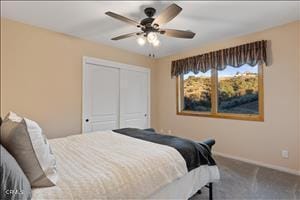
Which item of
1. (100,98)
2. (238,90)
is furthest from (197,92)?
(100,98)

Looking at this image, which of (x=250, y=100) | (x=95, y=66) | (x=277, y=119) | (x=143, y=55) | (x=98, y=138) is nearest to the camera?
(x=98, y=138)

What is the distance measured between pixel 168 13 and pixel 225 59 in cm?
202

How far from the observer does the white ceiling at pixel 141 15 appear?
7.38 feet

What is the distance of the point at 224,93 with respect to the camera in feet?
12.0

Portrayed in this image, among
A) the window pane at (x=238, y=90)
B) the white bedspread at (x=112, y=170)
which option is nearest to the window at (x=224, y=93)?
the window pane at (x=238, y=90)

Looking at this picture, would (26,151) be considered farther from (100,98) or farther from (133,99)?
(133,99)

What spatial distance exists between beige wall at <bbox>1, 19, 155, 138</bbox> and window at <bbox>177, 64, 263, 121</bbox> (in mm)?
2269

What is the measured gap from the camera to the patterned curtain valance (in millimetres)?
3025

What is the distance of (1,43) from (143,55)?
286cm

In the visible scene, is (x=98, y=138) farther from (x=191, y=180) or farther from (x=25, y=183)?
(x=25, y=183)

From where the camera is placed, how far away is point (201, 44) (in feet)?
12.6

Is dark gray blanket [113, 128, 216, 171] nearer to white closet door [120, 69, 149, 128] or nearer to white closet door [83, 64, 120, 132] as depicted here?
white closet door [83, 64, 120, 132]

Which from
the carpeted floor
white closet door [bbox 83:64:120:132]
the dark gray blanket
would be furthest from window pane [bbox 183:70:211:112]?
the dark gray blanket

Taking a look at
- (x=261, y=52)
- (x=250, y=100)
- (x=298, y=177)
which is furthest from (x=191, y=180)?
(x=261, y=52)
